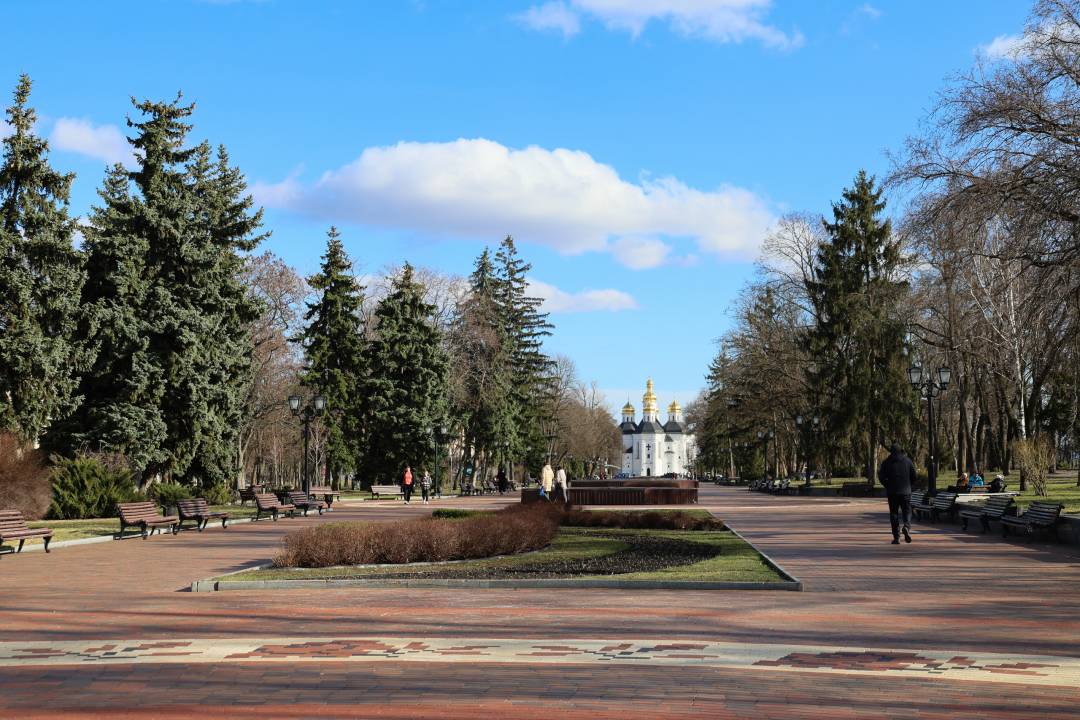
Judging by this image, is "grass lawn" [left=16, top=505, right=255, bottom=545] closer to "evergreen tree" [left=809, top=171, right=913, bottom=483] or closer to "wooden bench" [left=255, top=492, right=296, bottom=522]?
"wooden bench" [left=255, top=492, right=296, bottom=522]

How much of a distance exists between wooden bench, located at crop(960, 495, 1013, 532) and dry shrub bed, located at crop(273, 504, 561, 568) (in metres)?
10.8

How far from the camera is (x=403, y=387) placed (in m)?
60.1

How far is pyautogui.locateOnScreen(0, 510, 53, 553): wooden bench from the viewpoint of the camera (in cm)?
1858

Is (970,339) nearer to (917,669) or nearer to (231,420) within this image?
(231,420)

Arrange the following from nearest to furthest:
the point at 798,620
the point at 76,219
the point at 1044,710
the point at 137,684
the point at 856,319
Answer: the point at 1044,710 < the point at 137,684 < the point at 798,620 < the point at 76,219 < the point at 856,319

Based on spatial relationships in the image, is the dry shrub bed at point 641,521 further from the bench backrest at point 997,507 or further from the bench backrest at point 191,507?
the bench backrest at point 191,507

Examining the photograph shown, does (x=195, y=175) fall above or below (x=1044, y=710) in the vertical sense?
above

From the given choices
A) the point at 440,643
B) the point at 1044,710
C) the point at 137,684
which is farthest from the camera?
the point at 440,643

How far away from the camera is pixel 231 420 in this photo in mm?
40531

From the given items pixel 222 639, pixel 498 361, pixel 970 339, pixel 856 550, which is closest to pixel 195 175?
pixel 498 361

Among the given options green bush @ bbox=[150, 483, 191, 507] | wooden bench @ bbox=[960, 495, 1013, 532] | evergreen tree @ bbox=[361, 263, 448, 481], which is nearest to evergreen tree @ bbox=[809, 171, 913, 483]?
wooden bench @ bbox=[960, 495, 1013, 532]

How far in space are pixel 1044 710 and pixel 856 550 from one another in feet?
39.6

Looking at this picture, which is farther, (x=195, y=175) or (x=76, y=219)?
(x=195, y=175)

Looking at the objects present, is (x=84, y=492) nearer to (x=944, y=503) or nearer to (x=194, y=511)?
(x=194, y=511)
